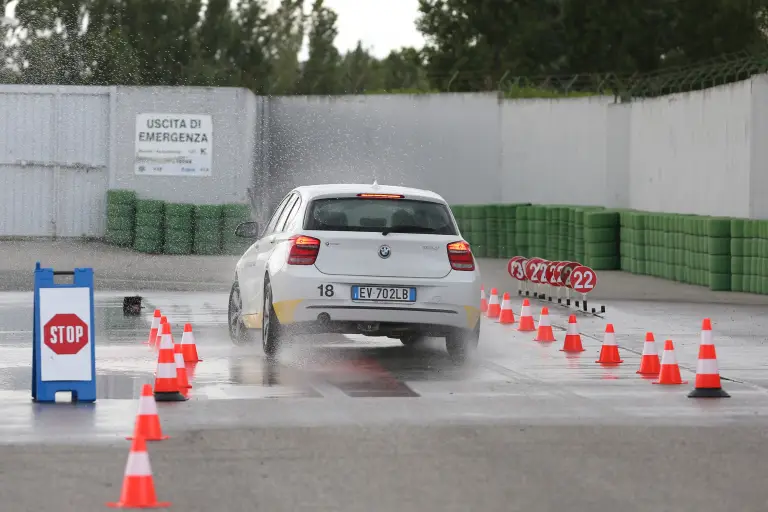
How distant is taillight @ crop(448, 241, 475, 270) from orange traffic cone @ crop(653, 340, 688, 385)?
2.23 meters

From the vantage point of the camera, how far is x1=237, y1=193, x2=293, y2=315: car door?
16.6m

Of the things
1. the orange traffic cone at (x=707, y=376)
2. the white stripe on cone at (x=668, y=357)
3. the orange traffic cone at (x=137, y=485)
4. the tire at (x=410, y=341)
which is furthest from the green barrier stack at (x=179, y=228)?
the orange traffic cone at (x=137, y=485)

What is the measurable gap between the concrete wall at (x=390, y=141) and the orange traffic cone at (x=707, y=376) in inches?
1159

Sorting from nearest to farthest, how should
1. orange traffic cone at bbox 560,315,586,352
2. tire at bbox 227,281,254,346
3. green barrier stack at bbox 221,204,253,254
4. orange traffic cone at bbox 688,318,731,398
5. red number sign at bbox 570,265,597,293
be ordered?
orange traffic cone at bbox 688,318,731,398 < orange traffic cone at bbox 560,315,586,352 < tire at bbox 227,281,254,346 < red number sign at bbox 570,265,597,293 < green barrier stack at bbox 221,204,253,254

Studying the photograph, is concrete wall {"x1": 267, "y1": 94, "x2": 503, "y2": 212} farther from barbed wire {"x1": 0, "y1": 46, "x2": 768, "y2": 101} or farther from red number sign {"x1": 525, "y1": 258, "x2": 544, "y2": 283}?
red number sign {"x1": 525, "y1": 258, "x2": 544, "y2": 283}

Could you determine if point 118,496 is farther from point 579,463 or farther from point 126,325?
point 126,325

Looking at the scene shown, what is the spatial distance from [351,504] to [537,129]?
33420 mm

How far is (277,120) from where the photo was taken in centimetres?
4278

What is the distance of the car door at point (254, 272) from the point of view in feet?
54.4

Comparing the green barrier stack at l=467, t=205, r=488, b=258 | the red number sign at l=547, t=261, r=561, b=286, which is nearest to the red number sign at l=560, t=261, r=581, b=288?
the red number sign at l=547, t=261, r=561, b=286

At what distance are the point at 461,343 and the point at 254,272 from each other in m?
2.21

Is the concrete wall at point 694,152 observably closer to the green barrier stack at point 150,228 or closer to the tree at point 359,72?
the green barrier stack at point 150,228

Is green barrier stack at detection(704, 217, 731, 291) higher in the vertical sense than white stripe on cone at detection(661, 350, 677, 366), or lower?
higher

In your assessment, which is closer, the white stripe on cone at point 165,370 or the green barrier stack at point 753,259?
the white stripe on cone at point 165,370
